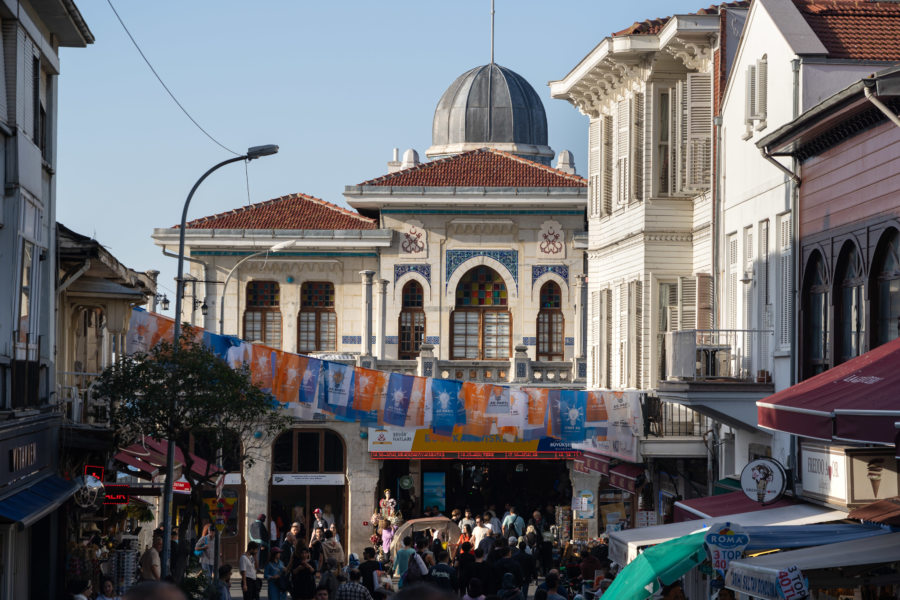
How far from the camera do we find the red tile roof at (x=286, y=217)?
161 feet

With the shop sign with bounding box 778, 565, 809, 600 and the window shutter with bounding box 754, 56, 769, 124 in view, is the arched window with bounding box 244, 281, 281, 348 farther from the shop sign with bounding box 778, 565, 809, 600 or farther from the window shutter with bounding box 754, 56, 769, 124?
the shop sign with bounding box 778, 565, 809, 600

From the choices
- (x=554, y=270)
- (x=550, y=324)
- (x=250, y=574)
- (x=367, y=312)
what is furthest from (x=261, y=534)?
(x=554, y=270)

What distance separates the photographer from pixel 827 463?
1794 centimetres

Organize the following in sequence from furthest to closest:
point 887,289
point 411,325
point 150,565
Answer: point 411,325 < point 150,565 < point 887,289

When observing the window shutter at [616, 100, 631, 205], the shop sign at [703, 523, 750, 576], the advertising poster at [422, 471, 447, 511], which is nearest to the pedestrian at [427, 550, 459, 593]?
the shop sign at [703, 523, 750, 576]

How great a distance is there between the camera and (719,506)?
2088cm

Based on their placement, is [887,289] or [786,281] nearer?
[887,289]

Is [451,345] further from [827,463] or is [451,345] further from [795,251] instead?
[827,463]

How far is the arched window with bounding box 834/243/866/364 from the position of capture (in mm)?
18531

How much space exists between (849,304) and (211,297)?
103ft

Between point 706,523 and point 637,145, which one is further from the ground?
point 637,145

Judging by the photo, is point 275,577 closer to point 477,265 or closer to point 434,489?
point 434,489

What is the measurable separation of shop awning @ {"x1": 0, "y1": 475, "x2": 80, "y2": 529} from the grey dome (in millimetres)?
39824

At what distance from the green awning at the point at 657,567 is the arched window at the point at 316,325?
3231 cm
